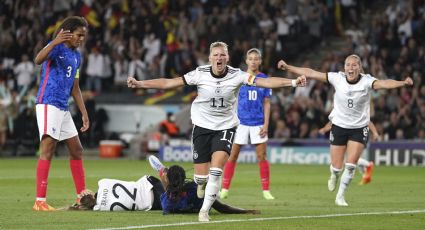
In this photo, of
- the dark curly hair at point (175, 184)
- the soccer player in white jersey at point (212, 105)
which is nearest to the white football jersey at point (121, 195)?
the dark curly hair at point (175, 184)

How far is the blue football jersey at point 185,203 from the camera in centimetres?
1380

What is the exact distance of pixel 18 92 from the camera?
3747 centimetres

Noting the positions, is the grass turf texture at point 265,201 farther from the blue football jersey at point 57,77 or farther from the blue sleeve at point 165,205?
the blue football jersey at point 57,77

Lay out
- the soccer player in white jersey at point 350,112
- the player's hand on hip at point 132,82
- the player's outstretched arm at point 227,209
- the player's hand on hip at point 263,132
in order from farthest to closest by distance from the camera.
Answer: the player's hand on hip at point 263,132
the soccer player in white jersey at point 350,112
the player's outstretched arm at point 227,209
the player's hand on hip at point 132,82

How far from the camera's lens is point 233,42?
35.7 m

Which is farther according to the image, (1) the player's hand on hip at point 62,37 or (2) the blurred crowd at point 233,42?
(2) the blurred crowd at point 233,42

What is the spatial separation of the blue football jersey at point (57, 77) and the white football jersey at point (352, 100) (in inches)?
170

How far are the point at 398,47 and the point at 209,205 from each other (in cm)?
2203

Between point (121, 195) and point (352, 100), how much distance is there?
4.28 metres

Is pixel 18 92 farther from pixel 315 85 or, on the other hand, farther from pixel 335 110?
pixel 335 110

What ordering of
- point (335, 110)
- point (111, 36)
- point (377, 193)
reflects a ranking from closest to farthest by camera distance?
point (335, 110) < point (377, 193) < point (111, 36)

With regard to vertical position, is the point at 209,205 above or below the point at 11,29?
below

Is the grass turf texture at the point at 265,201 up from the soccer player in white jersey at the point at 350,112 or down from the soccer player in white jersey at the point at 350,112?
down

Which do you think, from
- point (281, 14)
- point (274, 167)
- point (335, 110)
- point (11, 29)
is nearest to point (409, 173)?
point (274, 167)
